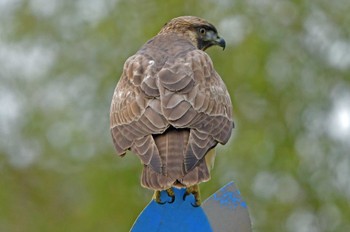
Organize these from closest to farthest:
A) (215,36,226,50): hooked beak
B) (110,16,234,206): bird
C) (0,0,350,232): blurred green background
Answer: (110,16,234,206): bird → (215,36,226,50): hooked beak → (0,0,350,232): blurred green background

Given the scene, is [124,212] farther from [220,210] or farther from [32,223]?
[220,210]

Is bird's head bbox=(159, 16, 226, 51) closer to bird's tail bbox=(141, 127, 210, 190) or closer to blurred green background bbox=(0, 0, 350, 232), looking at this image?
bird's tail bbox=(141, 127, 210, 190)

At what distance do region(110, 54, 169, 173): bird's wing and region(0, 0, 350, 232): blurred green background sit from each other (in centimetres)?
727

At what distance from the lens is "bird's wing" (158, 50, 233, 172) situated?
6625 millimetres

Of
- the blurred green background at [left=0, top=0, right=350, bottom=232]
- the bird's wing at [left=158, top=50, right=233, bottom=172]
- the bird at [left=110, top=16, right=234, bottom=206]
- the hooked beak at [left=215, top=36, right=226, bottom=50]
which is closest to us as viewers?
the bird at [left=110, top=16, right=234, bottom=206]

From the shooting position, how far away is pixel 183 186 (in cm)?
637

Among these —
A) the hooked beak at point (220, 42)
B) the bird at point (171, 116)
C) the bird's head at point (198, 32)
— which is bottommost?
the bird at point (171, 116)

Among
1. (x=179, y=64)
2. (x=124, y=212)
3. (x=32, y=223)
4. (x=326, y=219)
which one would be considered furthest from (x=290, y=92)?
(x=179, y=64)

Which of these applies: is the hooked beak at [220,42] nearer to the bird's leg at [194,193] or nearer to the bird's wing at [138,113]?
the bird's wing at [138,113]

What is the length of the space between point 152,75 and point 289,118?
28.9 ft

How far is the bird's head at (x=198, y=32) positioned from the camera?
8.25 meters

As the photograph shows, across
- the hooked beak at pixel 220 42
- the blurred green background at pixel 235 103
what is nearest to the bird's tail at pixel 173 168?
the hooked beak at pixel 220 42

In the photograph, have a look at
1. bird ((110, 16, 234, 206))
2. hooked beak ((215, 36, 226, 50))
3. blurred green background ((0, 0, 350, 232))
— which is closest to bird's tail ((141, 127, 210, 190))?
bird ((110, 16, 234, 206))

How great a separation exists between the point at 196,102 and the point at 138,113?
0.35m
